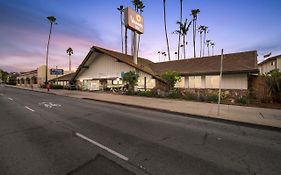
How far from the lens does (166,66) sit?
1232 inches

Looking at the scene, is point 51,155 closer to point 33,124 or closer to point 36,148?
point 36,148

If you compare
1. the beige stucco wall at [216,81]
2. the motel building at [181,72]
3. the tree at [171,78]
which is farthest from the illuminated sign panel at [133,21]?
the beige stucco wall at [216,81]

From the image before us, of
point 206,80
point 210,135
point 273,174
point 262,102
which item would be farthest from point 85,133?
point 206,80

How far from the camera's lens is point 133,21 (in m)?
25.9

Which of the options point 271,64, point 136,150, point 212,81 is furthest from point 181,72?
point 136,150

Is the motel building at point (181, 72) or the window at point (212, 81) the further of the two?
the window at point (212, 81)

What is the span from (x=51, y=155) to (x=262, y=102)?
1625 cm

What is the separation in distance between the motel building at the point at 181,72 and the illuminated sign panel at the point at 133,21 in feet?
16.4

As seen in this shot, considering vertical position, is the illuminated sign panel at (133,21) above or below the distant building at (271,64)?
above

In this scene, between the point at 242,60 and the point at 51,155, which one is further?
the point at 242,60

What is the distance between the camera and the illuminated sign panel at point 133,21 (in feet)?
81.1

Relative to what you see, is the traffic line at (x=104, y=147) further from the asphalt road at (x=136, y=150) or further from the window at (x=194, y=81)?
the window at (x=194, y=81)

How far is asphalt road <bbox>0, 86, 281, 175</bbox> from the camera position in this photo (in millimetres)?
3943

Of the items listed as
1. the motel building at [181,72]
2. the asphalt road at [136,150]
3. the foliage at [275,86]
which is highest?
the motel building at [181,72]
